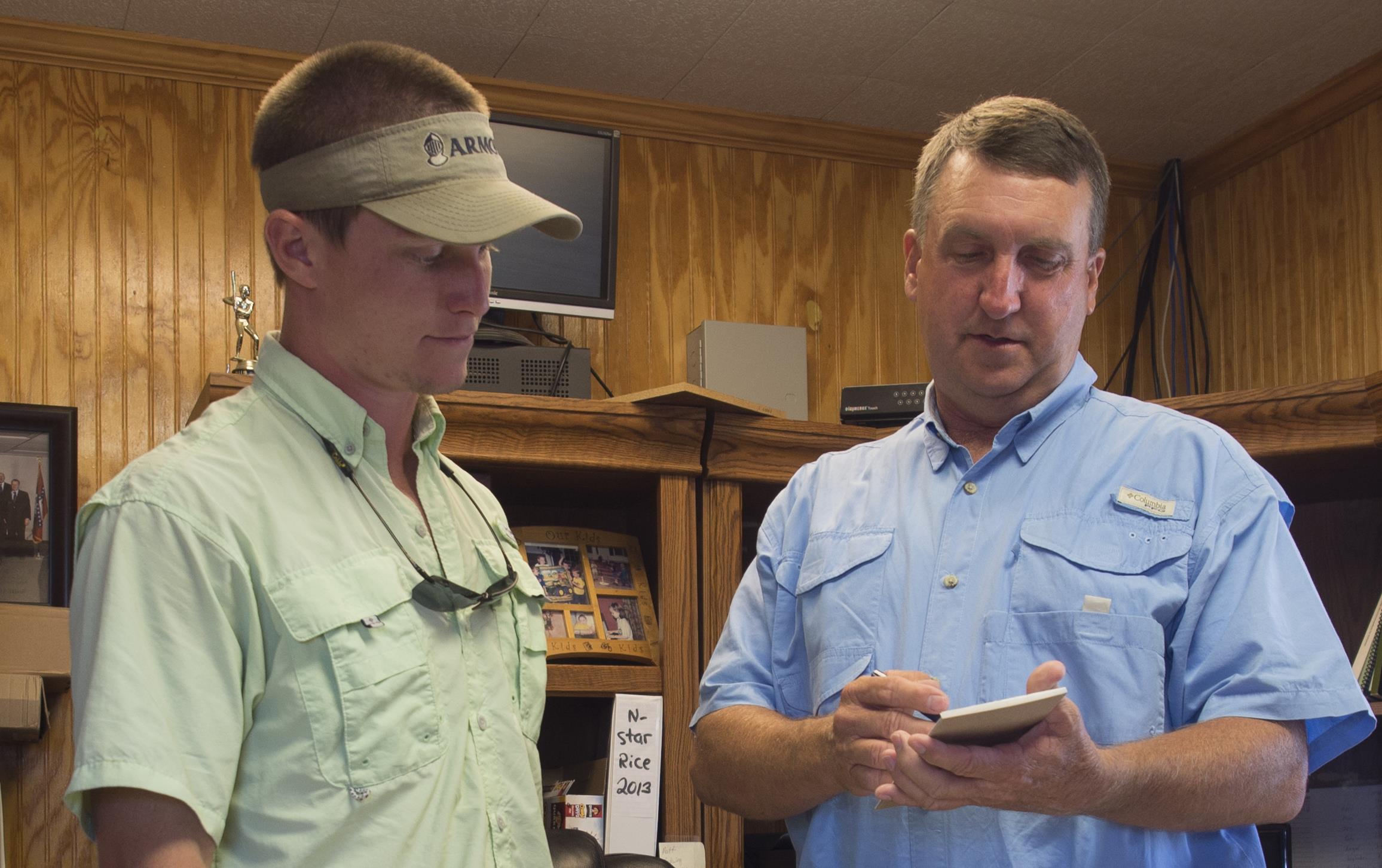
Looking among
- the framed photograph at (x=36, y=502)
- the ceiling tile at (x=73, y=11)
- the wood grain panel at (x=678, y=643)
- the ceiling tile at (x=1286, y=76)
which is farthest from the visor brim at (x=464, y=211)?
the ceiling tile at (x=1286, y=76)

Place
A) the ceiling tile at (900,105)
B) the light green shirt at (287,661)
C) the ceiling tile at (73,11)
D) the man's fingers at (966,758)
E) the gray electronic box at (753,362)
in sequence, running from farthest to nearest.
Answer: the ceiling tile at (900,105)
the gray electronic box at (753,362)
the ceiling tile at (73,11)
the man's fingers at (966,758)
the light green shirt at (287,661)

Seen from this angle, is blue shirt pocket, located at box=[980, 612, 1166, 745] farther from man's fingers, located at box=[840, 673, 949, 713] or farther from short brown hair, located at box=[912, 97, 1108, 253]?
short brown hair, located at box=[912, 97, 1108, 253]

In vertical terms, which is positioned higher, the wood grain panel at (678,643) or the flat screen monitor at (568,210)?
the flat screen monitor at (568,210)

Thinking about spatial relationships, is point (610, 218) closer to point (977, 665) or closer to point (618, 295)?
point (618, 295)

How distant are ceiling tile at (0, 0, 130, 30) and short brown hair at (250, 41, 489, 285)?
1.77 meters

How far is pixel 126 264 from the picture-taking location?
110 inches

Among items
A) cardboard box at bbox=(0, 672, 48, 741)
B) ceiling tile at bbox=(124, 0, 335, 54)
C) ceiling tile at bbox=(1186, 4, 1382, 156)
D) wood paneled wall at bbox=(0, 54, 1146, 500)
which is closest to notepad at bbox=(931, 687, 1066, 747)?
cardboard box at bbox=(0, 672, 48, 741)

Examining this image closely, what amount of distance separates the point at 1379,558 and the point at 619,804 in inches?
70.4

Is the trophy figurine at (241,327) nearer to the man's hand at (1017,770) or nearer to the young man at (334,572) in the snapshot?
→ the young man at (334,572)

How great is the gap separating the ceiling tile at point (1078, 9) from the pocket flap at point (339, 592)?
81.3 inches

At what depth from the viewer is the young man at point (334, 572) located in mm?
993

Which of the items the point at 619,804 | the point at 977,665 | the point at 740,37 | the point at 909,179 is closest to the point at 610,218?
the point at 740,37

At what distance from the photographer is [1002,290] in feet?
4.71

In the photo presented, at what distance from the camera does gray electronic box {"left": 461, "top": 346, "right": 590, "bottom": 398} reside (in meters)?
2.62
